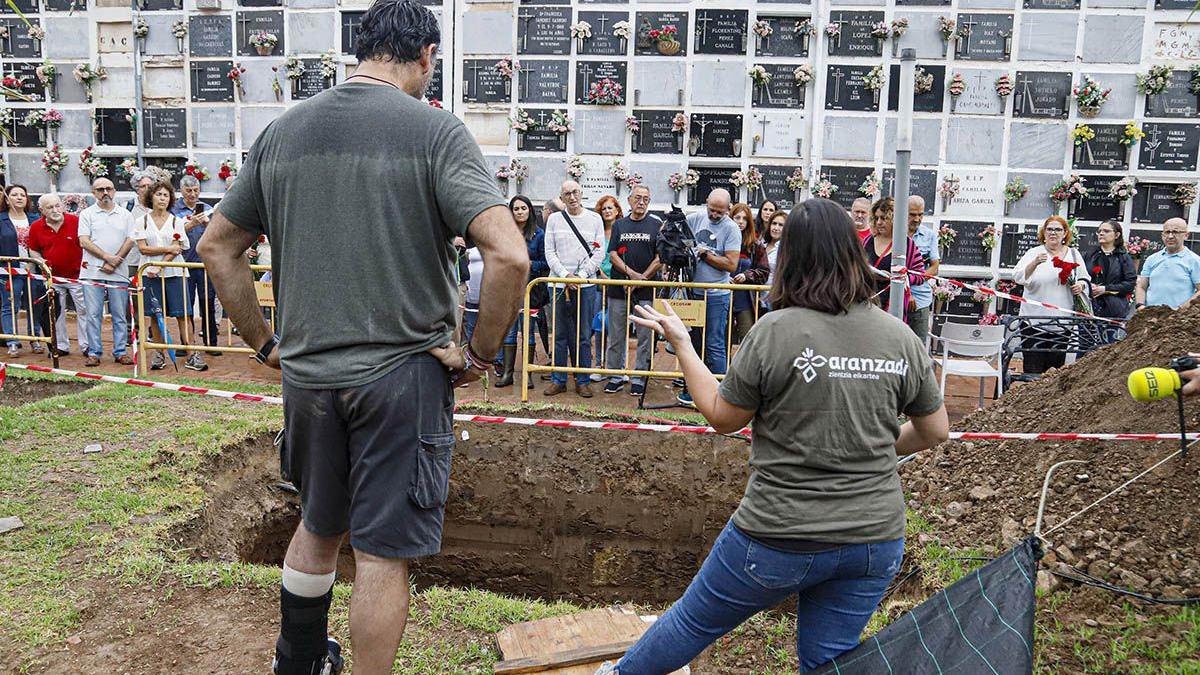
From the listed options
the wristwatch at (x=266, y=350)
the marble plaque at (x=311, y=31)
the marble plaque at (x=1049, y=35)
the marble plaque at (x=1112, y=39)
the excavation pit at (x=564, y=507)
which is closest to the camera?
the wristwatch at (x=266, y=350)

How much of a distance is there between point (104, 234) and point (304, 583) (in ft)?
25.9

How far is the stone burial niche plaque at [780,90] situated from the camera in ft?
38.4

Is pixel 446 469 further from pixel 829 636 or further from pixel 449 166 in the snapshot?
pixel 829 636

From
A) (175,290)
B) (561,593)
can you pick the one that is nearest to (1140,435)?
(561,593)

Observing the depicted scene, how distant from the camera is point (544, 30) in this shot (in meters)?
12.0

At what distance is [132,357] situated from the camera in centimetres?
930

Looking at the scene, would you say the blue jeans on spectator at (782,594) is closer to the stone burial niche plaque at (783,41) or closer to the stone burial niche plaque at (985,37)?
the stone burial niche plaque at (783,41)

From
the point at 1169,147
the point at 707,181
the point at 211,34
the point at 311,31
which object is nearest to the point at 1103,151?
the point at 1169,147

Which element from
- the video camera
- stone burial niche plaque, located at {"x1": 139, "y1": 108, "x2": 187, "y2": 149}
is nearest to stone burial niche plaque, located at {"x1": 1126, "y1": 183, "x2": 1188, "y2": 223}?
the video camera

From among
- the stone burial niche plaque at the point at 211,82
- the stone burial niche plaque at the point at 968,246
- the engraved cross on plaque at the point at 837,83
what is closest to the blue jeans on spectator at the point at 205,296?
the stone burial niche plaque at the point at 211,82

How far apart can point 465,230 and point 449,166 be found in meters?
0.17

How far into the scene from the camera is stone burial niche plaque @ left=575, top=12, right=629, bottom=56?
11.9 meters

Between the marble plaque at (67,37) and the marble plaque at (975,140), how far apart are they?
12560mm

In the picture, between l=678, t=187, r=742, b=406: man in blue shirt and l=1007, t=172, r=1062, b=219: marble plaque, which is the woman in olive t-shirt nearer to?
l=678, t=187, r=742, b=406: man in blue shirt
